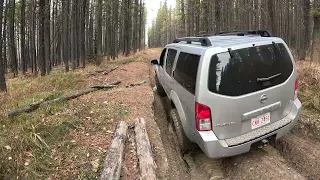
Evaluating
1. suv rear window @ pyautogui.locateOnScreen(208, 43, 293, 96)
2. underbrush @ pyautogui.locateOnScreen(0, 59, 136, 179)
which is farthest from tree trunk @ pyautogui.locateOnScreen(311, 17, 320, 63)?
A: underbrush @ pyautogui.locateOnScreen(0, 59, 136, 179)

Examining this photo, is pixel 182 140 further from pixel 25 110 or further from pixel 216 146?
pixel 25 110

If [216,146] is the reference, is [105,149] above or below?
below

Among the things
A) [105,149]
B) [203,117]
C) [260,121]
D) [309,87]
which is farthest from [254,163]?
[309,87]

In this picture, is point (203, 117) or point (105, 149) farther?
point (105, 149)

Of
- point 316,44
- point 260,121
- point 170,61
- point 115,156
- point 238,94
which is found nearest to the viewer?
point 238,94

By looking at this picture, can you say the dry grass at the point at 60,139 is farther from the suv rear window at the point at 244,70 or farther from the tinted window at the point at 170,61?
the suv rear window at the point at 244,70

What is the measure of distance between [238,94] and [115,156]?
79.9 inches

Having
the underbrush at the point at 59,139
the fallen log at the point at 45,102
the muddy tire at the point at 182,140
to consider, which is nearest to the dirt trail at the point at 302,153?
the muddy tire at the point at 182,140

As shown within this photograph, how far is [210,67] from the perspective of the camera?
4.39m

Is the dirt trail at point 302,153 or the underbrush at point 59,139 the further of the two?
the dirt trail at point 302,153

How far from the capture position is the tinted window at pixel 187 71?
15.4 feet

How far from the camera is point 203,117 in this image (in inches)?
173

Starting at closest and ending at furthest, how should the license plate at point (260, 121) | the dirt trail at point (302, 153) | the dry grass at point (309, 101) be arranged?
the license plate at point (260, 121), the dirt trail at point (302, 153), the dry grass at point (309, 101)

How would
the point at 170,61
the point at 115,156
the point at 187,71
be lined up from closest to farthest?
the point at 115,156, the point at 187,71, the point at 170,61
